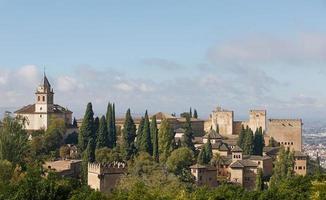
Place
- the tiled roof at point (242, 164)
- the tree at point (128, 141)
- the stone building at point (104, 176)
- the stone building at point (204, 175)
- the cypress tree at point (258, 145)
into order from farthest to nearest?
the cypress tree at point (258, 145)
the tiled roof at point (242, 164)
the tree at point (128, 141)
the stone building at point (204, 175)
the stone building at point (104, 176)

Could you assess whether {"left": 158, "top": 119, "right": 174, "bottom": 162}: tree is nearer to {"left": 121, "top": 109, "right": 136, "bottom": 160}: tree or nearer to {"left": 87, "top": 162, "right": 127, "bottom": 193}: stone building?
{"left": 121, "top": 109, "right": 136, "bottom": 160}: tree

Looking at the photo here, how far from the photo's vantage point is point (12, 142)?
5419cm

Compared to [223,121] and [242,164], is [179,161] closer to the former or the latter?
[242,164]

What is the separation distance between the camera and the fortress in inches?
3297

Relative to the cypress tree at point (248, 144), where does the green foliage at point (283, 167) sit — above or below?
below

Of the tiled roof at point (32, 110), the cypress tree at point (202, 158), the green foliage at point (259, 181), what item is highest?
the tiled roof at point (32, 110)

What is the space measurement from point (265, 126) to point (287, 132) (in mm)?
3598

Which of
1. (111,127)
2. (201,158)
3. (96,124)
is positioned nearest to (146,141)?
(201,158)

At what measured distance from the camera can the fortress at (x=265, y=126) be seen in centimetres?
8375

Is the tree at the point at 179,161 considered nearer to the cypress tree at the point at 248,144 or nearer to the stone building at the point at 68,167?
the stone building at the point at 68,167

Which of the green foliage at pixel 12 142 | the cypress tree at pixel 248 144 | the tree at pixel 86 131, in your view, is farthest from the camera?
the cypress tree at pixel 248 144

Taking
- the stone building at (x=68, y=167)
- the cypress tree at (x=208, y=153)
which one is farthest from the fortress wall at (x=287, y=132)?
the stone building at (x=68, y=167)

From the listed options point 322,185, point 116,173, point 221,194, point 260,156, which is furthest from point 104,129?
point 322,185

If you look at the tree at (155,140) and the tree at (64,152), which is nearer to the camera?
the tree at (155,140)
